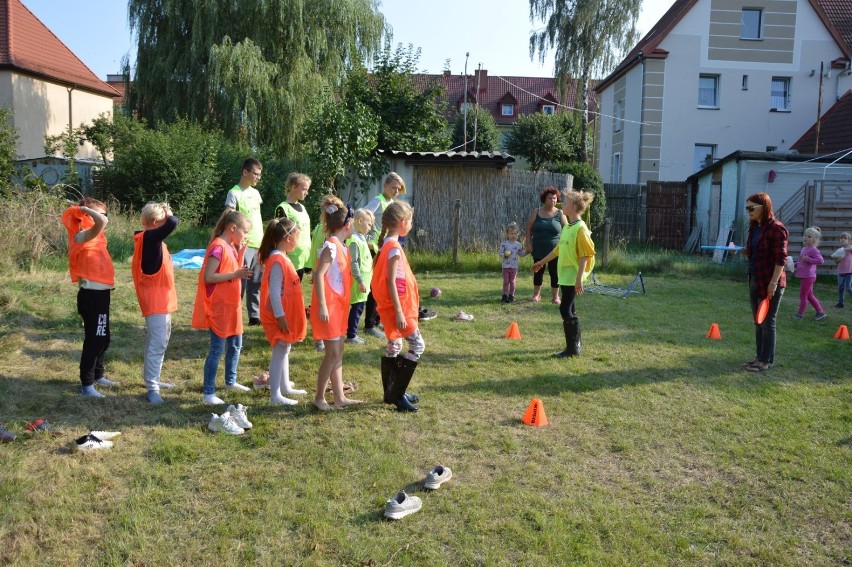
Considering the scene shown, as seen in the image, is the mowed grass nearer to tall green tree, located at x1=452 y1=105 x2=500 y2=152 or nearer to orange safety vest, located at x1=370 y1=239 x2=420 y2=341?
orange safety vest, located at x1=370 y1=239 x2=420 y2=341

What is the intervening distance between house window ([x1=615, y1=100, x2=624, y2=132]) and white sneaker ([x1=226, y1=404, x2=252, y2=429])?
97.3 ft

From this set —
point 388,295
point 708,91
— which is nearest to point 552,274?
point 388,295

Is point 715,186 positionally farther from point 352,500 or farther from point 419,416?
point 352,500

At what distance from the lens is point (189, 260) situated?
1278 cm

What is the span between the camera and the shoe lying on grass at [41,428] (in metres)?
4.59

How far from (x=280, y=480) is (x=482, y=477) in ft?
4.13

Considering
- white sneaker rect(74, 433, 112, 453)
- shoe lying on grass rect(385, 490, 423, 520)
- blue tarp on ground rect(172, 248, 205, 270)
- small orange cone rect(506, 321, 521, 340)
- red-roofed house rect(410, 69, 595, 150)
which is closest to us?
shoe lying on grass rect(385, 490, 423, 520)

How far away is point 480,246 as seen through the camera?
1570 cm

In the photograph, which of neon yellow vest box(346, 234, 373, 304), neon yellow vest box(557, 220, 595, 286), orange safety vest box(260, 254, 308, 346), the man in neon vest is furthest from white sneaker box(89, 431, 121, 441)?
neon yellow vest box(557, 220, 595, 286)

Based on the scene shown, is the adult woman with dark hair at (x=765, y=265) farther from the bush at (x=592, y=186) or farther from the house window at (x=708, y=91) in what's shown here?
the house window at (x=708, y=91)

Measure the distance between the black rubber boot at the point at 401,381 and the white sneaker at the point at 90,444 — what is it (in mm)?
2077

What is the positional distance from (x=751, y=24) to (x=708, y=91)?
3136mm

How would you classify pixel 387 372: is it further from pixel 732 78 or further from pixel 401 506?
pixel 732 78

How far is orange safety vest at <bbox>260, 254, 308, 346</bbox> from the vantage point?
5234mm
